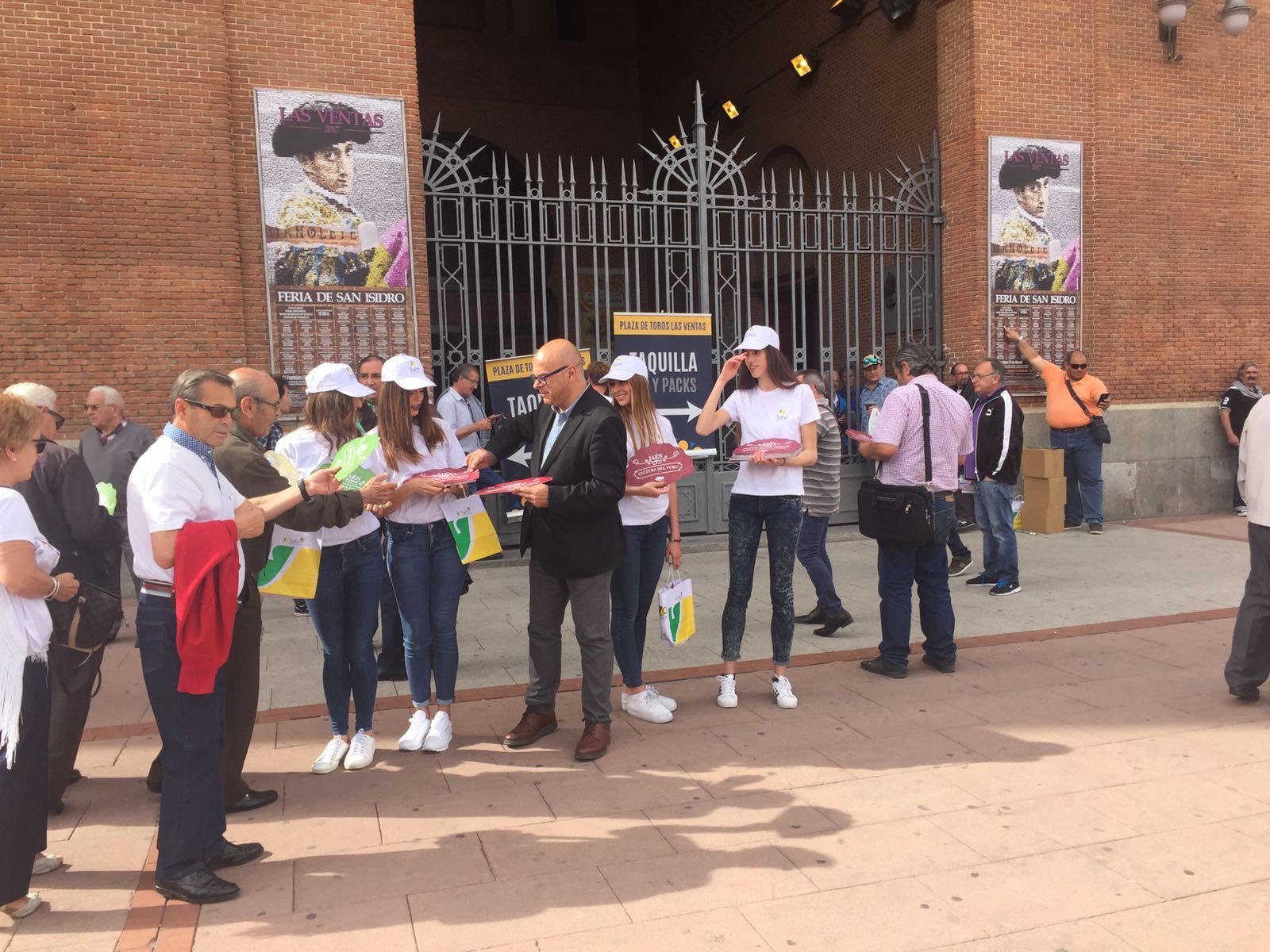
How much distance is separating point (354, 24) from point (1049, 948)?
375 inches

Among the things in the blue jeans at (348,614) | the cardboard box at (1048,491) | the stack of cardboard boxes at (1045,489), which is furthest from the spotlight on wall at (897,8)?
the blue jeans at (348,614)

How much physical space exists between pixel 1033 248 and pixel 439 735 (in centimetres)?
994

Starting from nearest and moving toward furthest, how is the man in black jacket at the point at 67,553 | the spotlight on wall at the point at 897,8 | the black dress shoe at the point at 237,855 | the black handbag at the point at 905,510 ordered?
the black dress shoe at the point at 237,855 < the man in black jacket at the point at 67,553 < the black handbag at the point at 905,510 < the spotlight on wall at the point at 897,8

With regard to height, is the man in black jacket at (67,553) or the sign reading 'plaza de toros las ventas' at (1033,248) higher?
the sign reading 'plaza de toros las ventas' at (1033,248)

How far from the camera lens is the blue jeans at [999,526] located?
801 cm

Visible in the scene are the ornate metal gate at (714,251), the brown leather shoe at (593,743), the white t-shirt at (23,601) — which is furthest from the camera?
the ornate metal gate at (714,251)

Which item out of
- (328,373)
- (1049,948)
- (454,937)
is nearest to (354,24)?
(328,373)

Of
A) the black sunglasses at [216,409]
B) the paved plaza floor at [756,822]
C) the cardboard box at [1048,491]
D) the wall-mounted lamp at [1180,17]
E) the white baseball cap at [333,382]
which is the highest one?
the wall-mounted lamp at [1180,17]

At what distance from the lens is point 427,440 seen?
4.68m

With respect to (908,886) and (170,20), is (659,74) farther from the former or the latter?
(908,886)

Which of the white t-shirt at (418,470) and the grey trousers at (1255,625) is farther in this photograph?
the grey trousers at (1255,625)

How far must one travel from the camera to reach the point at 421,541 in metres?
4.67

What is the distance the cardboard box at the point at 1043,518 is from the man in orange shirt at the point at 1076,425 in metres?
0.28

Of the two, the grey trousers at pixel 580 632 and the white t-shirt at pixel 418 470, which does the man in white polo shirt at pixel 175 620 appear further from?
the grey trousers at pixel 580 632
